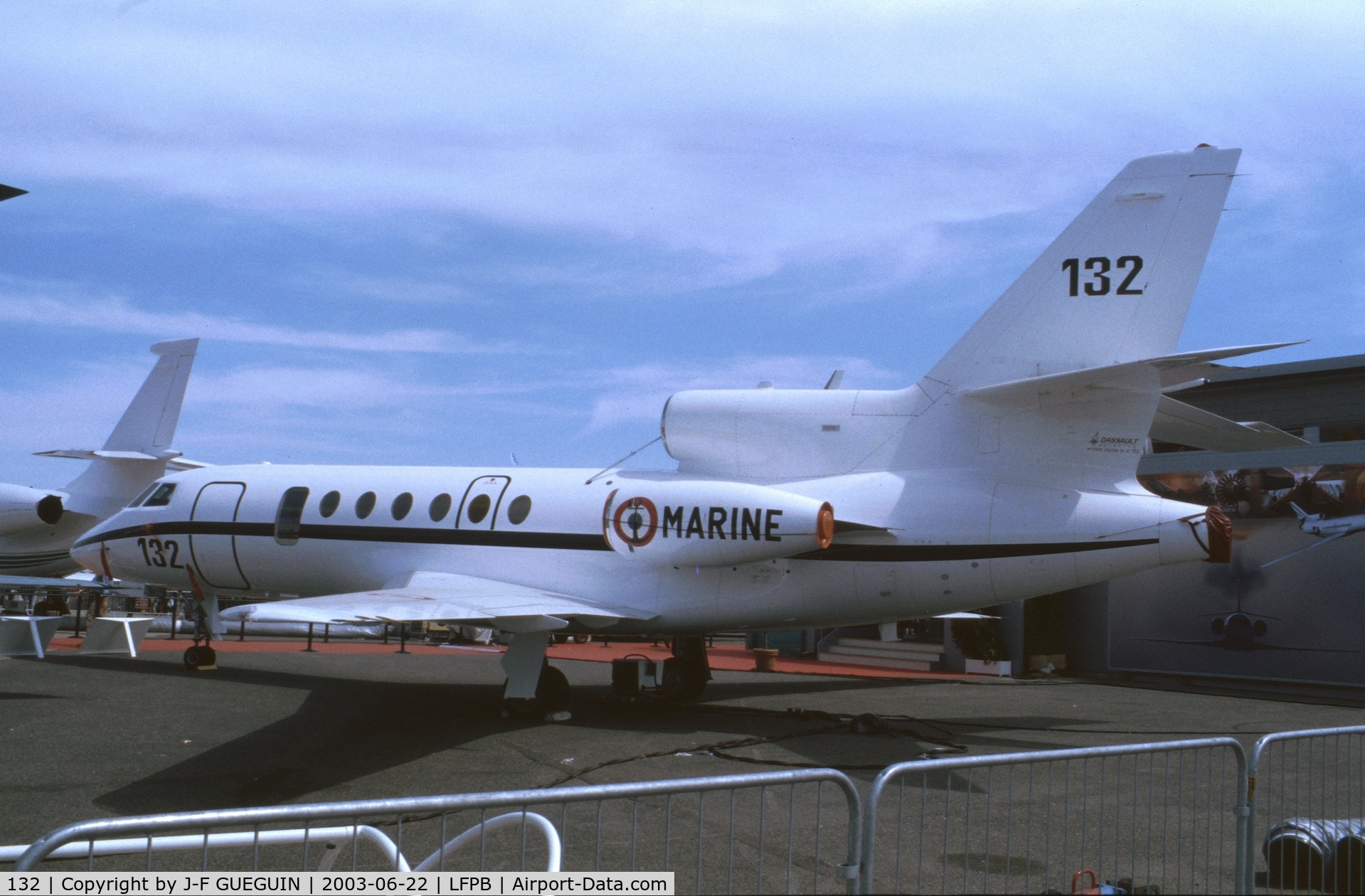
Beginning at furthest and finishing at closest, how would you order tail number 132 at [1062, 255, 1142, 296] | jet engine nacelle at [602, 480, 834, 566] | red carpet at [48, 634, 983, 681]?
red carpet at [48, 634, 983, 681], jet engine nacelle at [602, 480, 834, 566], tail number 132 at [1062, 255, 1142, 296]

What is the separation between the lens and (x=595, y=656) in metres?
25.4

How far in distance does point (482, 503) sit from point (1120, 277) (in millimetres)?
8198

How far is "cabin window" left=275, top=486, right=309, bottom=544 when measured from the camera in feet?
50.7

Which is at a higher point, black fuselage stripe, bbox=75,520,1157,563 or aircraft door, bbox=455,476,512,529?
aircraft door, bbox=455,476,512,529

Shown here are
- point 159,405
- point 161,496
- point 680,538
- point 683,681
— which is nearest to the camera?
point 680,538

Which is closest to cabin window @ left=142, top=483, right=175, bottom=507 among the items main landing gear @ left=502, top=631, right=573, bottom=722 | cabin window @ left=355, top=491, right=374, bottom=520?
cabin window @ left=355, top=491, right=374, bottom=520

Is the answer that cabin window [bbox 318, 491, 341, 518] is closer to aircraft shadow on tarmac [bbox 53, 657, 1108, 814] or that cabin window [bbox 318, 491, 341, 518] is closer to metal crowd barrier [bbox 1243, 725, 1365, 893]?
aircraft shadow on tarmac [bbox 53, 657, 1108, 814]

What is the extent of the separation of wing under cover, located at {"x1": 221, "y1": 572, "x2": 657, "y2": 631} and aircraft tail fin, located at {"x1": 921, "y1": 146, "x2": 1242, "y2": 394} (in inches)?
211

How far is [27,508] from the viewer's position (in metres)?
23.6

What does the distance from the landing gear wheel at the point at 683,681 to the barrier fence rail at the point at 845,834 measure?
5888 mm

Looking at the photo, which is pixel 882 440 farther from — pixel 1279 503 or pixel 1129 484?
pixel 1279 503

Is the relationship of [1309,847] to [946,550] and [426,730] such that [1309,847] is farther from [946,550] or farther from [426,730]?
[426,730]

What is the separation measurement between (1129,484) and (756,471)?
4136 mm

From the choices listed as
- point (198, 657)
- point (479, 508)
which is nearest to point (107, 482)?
point (198, 657)
